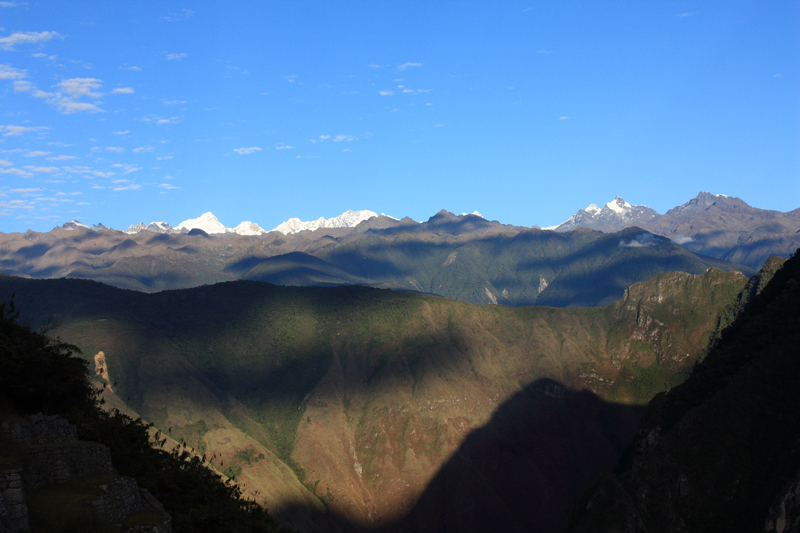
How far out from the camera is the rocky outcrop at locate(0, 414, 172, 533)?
24250 mm

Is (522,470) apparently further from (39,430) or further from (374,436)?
(39,430)

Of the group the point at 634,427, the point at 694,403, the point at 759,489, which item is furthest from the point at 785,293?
the point at 634,427

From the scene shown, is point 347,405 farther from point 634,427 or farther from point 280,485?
point 634,427

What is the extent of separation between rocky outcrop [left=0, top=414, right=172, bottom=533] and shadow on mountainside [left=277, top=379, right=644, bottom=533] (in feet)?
398

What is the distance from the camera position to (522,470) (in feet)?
579

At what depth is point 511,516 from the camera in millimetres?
162750

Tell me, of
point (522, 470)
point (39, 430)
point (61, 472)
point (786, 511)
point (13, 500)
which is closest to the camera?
point (13, 500)

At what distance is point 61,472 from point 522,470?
536 feet

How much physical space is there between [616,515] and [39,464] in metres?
80.0

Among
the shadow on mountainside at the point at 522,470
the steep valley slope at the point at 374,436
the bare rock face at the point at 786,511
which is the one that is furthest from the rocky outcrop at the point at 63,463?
the shadow on mountainside at the point at 522,470

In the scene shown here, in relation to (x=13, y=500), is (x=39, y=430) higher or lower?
higher

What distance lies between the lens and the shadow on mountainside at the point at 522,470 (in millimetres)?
159625

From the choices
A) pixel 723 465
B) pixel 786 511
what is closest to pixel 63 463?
pixel 786 511

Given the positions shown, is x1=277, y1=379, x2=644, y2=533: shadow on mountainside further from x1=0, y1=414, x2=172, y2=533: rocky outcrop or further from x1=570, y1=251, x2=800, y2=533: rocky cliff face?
x1=0, y1=414, x2=172, y2=533: rocky outcrop
